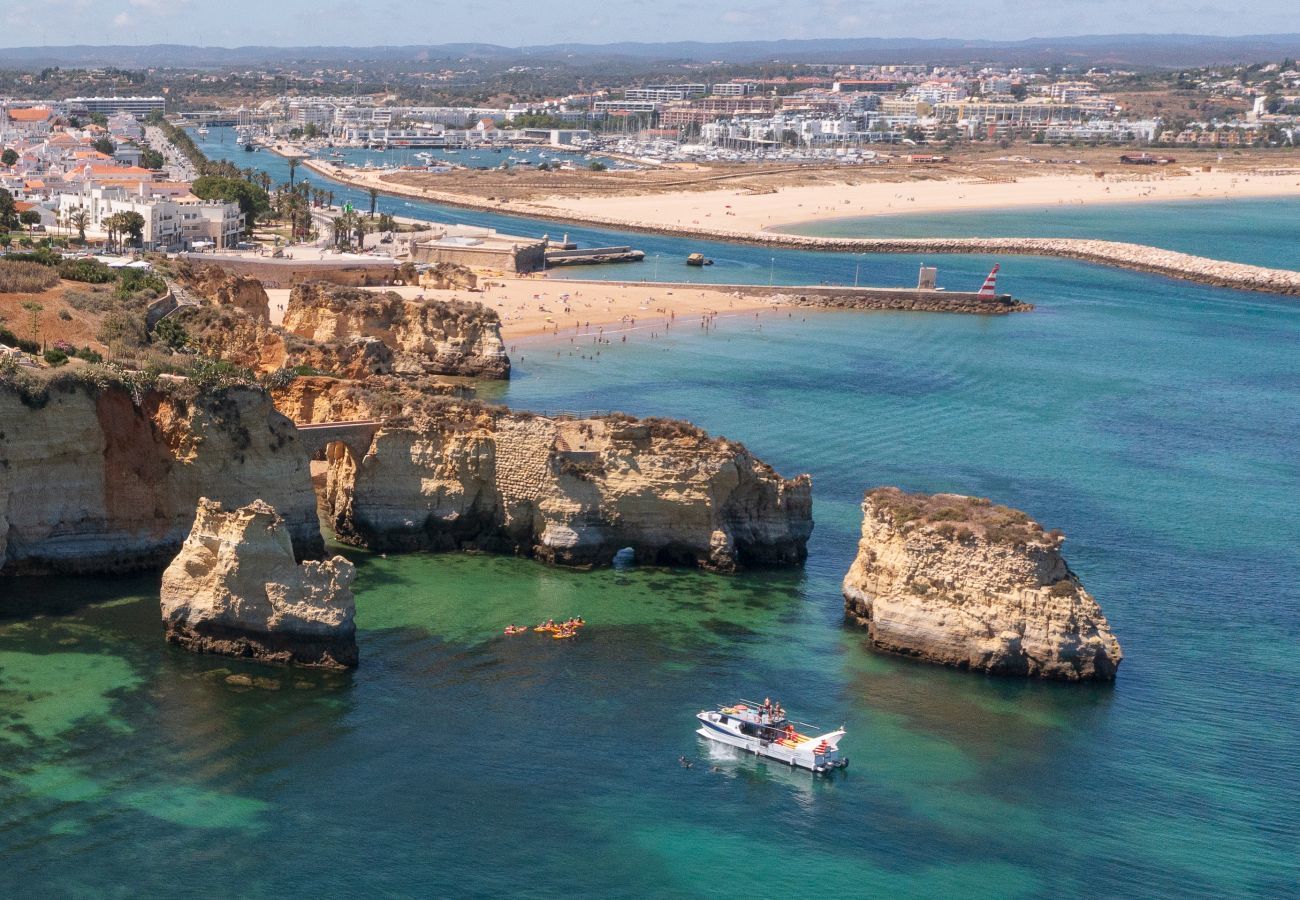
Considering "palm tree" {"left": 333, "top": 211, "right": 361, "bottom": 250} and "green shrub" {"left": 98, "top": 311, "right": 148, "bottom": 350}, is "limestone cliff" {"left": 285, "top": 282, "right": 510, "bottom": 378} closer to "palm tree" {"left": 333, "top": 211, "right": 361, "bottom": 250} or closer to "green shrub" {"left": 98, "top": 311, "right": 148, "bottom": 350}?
"green shrub" {"left": 98, "top": 311, "right": 148, "bottom": 350}

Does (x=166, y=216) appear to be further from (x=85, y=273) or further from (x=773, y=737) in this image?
(x=773, y=737)

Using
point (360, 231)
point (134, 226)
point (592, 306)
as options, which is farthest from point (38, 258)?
point (360, 231)

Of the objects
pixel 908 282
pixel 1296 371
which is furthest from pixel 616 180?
pixel 1296 371

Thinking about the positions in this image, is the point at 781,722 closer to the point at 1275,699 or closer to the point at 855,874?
the point at 855,874

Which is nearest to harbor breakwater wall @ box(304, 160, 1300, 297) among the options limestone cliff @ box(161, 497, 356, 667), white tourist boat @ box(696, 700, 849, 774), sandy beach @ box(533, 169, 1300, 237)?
sandy beach @ box(533, 169, 1300, 237)

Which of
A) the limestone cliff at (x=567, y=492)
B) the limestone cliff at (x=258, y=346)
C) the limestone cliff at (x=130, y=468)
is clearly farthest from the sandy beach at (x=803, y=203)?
the limestone cliff at (x=130, y=468)

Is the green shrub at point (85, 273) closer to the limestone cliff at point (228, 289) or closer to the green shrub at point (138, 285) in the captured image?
the green shrub at point (138, 285)
